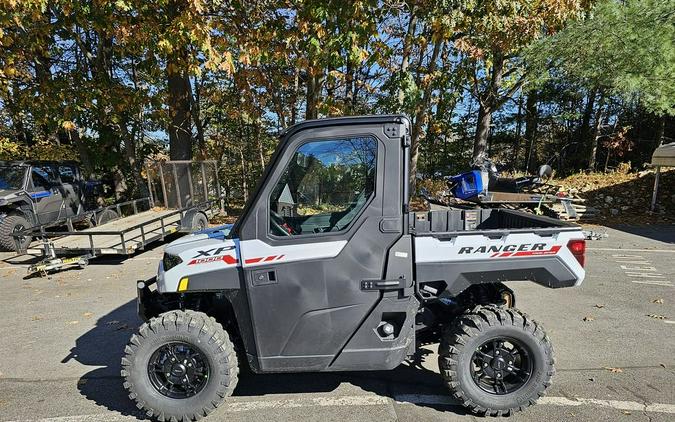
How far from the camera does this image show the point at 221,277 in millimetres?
2855

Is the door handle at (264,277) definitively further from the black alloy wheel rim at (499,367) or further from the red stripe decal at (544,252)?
the red stripe decal at (544,252)

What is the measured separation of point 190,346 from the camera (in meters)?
2.92

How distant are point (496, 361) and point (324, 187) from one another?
1.88 m

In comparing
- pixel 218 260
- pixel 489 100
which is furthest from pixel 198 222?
pixel 489 100

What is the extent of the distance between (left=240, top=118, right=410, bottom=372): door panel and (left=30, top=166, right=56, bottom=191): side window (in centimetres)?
956

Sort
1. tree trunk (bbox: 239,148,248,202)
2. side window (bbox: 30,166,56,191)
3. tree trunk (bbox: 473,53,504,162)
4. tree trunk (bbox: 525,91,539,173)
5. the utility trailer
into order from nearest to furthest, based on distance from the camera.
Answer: the utility trailer, side window (bbox: 30,166,56,191), tree trunk (bbox: 473,53,504,162), tree trunk (bbox: 239,148,248,202), tree trunk (bbox: 525,91,539,173)

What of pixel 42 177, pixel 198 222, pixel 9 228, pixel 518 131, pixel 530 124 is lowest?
pixel 198 222

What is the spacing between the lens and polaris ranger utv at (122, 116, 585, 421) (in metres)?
2.77

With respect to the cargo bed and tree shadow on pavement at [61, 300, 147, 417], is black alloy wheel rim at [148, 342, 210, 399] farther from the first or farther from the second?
the cargo bed

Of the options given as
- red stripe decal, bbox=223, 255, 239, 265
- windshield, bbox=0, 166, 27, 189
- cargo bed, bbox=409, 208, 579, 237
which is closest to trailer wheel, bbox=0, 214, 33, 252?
windshield, bbox=0, 166, 27, 189

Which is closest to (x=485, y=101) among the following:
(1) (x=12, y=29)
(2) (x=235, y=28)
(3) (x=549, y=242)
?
(2) (x=235, y=28)

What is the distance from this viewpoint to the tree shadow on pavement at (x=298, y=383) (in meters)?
3.21

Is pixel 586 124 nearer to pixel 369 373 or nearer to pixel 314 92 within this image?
pixel 314 92

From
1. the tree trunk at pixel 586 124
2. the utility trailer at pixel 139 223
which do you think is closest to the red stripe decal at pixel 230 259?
the utility trailer at pixel 139 223
